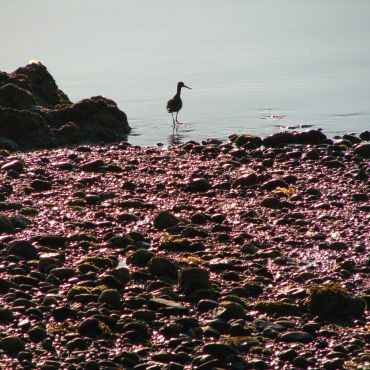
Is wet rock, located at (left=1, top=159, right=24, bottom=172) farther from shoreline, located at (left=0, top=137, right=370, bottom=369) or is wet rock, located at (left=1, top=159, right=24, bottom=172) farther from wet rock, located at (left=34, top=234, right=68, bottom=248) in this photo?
wet rock, located at (left=34, top=234, right=68, bottom=248)

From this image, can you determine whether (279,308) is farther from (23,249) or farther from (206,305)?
(23,249)

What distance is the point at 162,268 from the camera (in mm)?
10438

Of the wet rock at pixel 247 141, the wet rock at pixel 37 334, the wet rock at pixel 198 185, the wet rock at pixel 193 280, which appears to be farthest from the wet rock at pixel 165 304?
the wet rock at pixel 247 141

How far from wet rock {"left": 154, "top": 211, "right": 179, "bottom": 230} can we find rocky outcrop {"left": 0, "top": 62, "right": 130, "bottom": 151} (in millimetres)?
7280

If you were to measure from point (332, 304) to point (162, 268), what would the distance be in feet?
7.39

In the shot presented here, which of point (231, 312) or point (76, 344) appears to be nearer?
point (76, 344)

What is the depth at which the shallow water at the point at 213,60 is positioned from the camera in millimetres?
24750

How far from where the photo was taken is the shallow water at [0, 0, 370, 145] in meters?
24.8

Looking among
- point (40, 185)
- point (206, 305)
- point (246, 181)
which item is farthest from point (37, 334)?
point (246, 181)

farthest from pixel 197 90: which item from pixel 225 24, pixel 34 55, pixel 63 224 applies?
pixel 225 24

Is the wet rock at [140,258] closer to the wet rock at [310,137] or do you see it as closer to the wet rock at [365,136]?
the wet rock at [310,137]

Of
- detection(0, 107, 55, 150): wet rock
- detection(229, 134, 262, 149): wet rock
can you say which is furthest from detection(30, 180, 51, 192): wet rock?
detection(229, 134, 262, 149): wet rock

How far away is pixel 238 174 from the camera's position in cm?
1619

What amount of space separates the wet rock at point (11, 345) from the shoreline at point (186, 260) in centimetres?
2
